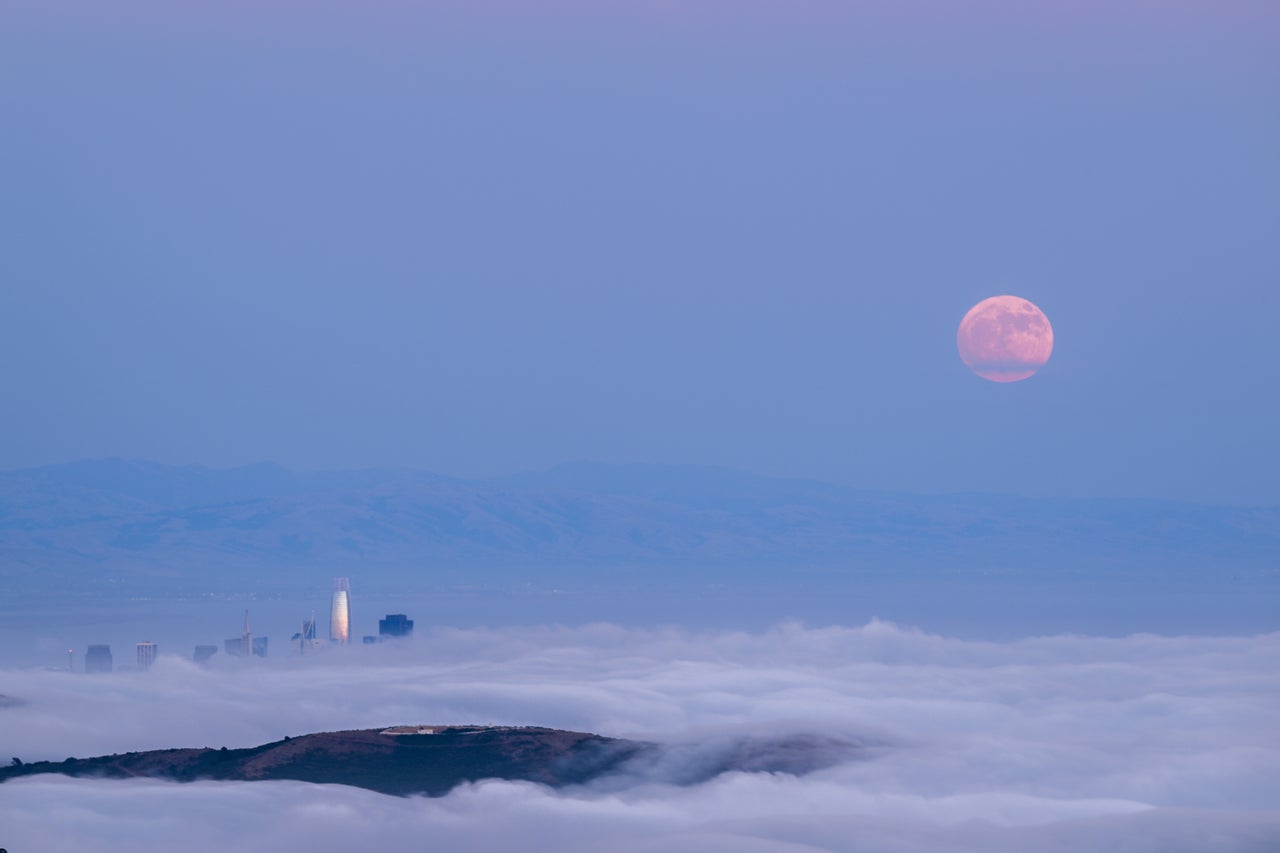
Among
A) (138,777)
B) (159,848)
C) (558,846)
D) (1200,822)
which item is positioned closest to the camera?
(159,848)

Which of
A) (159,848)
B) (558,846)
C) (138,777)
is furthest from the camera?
(138,777)

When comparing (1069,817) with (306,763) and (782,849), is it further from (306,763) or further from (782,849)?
(306,763)

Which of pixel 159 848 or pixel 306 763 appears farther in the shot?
pixel 306 763

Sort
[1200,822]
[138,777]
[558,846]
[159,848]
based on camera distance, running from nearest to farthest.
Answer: [159,848]
[558,846]
[1200,822]
[138,777]

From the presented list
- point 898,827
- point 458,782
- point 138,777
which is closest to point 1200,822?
point 898,827

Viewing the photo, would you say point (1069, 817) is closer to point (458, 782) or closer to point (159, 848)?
point (458, 782)

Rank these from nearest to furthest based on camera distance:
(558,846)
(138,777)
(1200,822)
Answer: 1. (558,846)
2. (1200,822)
3. (138,777)

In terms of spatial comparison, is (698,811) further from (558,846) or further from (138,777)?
(138,777)

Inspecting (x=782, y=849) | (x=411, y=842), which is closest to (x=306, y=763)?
(x=411, y=842)

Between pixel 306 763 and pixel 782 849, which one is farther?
pixel 306 763

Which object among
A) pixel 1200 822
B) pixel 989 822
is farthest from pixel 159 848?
pixel 1200 822
